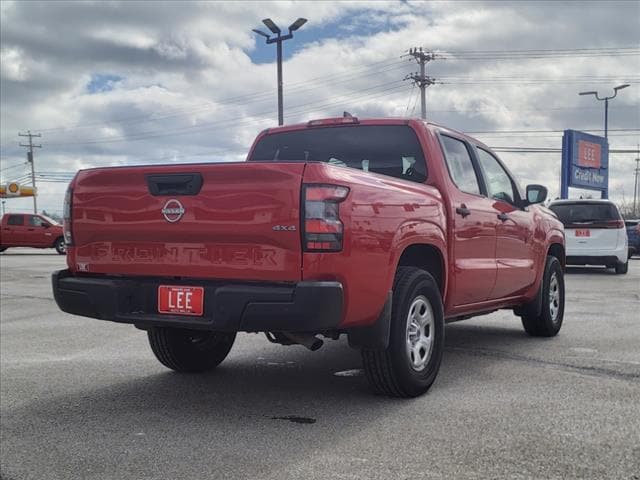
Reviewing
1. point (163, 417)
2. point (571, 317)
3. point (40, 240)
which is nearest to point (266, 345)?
point (163, 417)

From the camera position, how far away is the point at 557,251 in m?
7.61

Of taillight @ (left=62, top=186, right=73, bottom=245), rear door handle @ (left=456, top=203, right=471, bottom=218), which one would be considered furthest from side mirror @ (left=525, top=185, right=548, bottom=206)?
taillight @ (left=62, top=186, right=73, bottom=245)

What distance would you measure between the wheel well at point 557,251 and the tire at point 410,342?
10.3 feet

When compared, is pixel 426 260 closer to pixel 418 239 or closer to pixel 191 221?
pixel 418 239

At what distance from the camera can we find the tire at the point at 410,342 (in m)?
4.35

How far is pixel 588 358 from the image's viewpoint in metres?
5.95

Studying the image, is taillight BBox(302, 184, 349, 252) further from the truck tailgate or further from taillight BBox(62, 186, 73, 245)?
taillight BBox(62, 186, 73, 245)

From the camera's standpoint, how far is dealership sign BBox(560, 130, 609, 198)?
1532 inches

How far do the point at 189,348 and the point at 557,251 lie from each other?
13.8 feet

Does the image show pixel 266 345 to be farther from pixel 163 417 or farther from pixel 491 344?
pixel 163 417

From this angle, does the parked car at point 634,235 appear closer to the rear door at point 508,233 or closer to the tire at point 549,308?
the tire at point 549,308

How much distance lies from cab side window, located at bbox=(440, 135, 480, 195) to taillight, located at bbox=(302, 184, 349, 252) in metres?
A: 1.82

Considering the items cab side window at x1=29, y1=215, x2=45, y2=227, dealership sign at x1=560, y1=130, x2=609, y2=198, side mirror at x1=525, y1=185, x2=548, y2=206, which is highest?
dealership sign at x1=560, y1=130, x2=609, y2=198

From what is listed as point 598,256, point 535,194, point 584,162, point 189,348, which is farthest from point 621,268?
point 584,162
